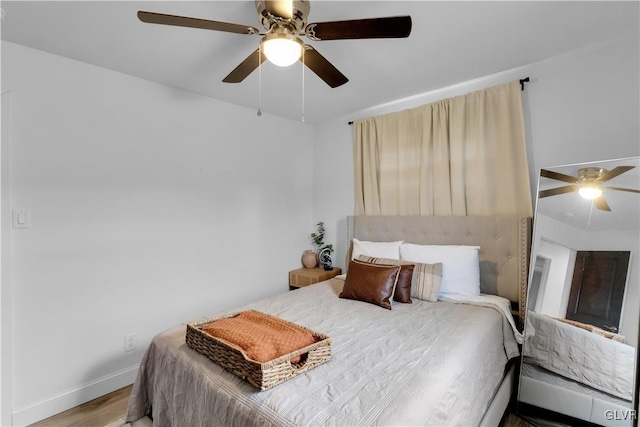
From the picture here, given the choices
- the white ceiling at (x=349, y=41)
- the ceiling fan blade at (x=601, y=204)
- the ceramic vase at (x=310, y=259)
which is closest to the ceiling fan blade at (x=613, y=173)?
the ceiling fan blade at (x=601, y=204)

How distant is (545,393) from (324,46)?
8.92 ft

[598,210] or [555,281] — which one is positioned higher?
[598,210]

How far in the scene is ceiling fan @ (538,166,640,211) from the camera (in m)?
1.85

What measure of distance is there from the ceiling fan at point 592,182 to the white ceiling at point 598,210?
0.06 ft

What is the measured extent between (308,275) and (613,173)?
2.68 metres

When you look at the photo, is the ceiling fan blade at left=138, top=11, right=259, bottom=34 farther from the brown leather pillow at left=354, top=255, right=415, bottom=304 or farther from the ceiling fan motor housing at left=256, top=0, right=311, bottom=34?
the brown leather pillow at left=354, top=255, right=415, bottom=304

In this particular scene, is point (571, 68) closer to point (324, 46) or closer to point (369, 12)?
point (369, 12)

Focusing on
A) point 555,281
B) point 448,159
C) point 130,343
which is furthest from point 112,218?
point 555,281

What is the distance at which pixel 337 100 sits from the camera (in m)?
3.15

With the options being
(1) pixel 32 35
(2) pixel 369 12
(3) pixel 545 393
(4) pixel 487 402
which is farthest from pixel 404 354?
(1) pixel 32 35

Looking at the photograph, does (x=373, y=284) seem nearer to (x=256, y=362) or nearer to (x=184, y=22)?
(x=256, y=362)

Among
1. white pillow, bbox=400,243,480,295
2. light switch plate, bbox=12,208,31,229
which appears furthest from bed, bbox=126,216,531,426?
light switch plate, bbox=12,208,31,229

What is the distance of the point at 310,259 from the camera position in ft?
12.3

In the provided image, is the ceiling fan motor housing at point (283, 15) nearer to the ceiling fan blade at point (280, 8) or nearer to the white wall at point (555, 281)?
the ceiling fan blade at point (280, 8)
